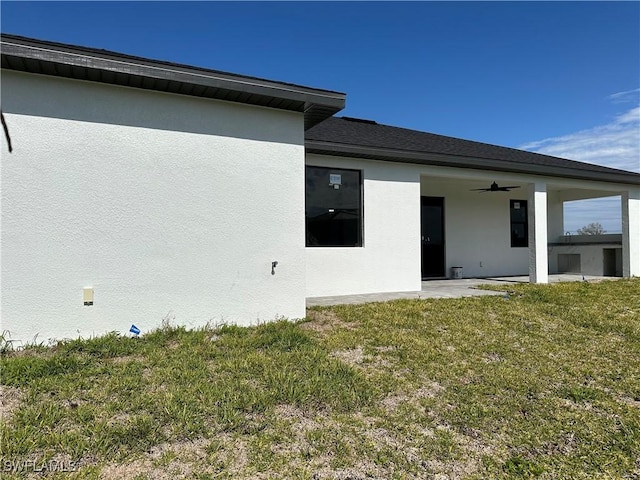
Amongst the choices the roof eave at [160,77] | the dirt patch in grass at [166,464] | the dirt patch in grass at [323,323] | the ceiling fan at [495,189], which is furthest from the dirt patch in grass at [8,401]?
the ceiling fan at [495,189]

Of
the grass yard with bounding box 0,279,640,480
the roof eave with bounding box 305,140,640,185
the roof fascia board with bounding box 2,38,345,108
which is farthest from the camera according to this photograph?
the roof eave with bounding box 305,140,640,185

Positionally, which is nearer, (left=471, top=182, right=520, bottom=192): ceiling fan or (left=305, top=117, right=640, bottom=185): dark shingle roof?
(left=305, top=117, right=640, bottom=185): dark shingle roof

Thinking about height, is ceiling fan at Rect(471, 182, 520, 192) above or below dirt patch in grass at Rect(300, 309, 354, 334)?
above

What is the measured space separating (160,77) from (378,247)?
17.5 feet

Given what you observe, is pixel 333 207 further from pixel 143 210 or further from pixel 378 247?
pixel 143 210

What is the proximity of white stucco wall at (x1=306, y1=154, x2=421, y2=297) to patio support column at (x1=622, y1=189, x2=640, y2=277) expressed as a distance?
24.5ft

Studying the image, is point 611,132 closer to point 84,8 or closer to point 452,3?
point 452,3

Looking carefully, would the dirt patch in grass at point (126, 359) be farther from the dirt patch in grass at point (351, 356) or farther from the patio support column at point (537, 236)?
the patio support column at point (537, 236)

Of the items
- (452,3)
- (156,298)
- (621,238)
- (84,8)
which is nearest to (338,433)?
(156,298)

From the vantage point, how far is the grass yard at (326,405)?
2.28m

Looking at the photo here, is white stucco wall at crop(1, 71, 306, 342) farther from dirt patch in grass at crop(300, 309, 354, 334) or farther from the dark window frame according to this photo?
the dark window frame

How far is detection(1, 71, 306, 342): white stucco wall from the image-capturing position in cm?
415

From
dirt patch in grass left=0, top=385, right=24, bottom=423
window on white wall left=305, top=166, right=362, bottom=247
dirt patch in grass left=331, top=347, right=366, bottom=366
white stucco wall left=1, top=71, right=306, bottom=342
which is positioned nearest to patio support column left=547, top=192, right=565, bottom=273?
window on white wall left=305, top=166, right=362, bottom=247

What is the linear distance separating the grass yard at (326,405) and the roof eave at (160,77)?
9.97 ft
